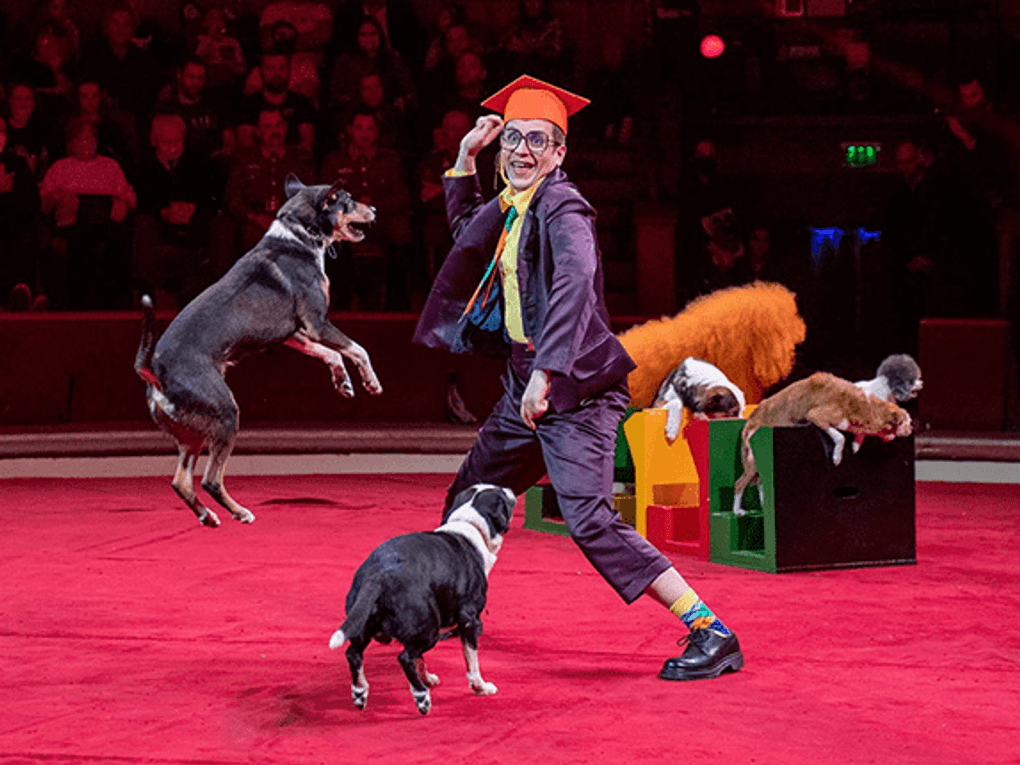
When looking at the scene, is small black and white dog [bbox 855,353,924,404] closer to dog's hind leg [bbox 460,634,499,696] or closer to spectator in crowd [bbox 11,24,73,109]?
dog's hind leg [bbox 460,634,499,696]

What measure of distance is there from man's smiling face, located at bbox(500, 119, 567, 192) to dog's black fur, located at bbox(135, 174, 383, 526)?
1.55 m

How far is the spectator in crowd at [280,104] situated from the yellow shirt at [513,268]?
10016mm

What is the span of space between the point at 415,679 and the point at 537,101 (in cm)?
193

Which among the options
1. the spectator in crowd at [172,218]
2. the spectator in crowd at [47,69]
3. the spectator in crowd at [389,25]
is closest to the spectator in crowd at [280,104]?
the spectator in crowd at [172,218]

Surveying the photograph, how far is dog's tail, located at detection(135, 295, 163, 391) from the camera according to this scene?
18.8 feet

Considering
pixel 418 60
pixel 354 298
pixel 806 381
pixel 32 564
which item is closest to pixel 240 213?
pixel 354 298

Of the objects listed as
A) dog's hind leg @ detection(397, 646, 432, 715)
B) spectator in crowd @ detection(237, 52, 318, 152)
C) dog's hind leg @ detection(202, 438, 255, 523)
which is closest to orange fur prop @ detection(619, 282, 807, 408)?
dog's hind leg @ detection(202, 438, 255, 523)

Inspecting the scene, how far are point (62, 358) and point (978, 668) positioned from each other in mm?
11087

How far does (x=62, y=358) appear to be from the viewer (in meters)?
14.0

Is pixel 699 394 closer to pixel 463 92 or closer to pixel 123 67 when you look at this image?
pixel 463 92

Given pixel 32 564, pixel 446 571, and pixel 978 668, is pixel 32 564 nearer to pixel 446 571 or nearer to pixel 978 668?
pixel 446 571

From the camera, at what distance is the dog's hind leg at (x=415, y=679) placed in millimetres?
4023

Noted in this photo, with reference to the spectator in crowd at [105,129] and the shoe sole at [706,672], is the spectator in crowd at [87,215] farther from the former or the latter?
the shoe sole at [706,672]

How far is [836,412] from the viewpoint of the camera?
6.71 metres
